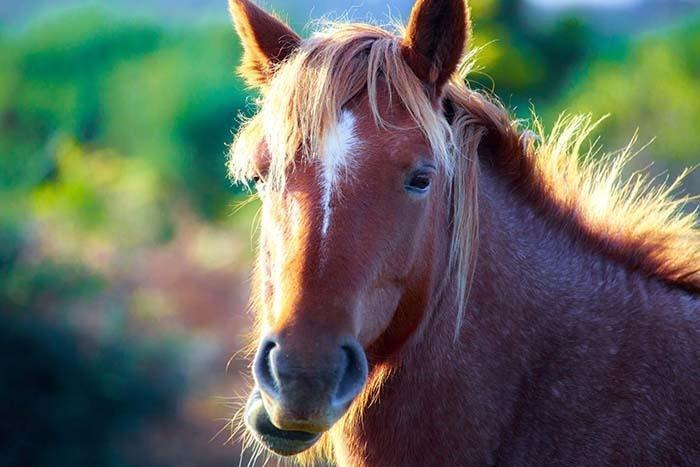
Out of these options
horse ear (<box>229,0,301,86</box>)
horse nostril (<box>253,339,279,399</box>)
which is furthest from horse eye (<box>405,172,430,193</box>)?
horse ear (<box>229,0,301,86</box>)

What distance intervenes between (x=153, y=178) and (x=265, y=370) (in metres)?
32.1

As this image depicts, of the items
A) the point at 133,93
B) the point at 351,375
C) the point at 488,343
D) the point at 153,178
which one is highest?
the point at 351,375

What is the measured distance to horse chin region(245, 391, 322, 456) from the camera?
3076 millimetres

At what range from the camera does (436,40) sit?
3.53 metres

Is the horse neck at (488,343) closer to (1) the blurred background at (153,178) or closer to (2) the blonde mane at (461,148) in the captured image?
(2) the blonde mane at (461,148)

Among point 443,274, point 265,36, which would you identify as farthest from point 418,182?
point 265,36

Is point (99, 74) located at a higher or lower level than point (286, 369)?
lower

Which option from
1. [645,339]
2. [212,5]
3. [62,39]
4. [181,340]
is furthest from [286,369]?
[212,5]

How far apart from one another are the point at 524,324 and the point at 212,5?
52027 millimetres

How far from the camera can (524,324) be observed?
353 cm

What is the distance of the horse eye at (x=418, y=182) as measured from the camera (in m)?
3.26

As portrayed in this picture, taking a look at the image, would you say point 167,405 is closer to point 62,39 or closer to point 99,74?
point 99,74

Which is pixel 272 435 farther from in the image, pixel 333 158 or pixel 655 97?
pixel 655 97

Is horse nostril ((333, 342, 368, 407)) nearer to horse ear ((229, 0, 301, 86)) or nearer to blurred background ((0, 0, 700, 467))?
horse ear ((229, 0, 301, 86))
